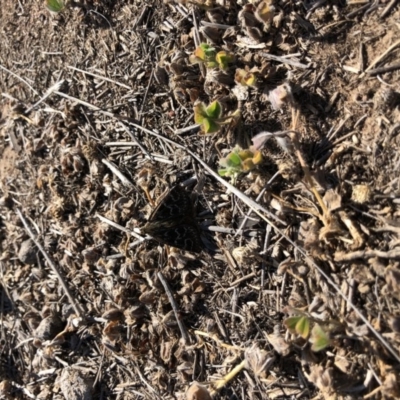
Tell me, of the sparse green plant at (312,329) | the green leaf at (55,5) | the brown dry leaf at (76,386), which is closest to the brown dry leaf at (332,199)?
the sparse green plant at (312,329)

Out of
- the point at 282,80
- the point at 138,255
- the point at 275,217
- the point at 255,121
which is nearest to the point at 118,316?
the point at 138,255

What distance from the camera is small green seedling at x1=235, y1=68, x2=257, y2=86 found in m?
2.32

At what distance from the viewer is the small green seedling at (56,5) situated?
2.97 meters

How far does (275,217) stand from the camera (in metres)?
2.25

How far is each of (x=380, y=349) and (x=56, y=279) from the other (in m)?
1.72

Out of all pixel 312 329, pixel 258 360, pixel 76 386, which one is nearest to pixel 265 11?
pixel 312 329

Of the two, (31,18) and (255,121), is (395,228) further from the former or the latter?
(31,18)

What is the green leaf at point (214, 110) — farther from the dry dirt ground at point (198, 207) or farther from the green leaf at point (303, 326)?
the green leaf at point (303, 326)

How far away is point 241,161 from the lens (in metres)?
2.26

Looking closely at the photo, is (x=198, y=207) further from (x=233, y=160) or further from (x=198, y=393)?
(x=198, y=393)

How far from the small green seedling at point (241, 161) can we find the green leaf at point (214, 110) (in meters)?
0.19

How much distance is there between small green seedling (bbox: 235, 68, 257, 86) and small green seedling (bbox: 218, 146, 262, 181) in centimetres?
29

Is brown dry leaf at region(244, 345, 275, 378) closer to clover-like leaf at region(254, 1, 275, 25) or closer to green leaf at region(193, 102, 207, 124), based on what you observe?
green leaf at region(193, 102, 207, 124)

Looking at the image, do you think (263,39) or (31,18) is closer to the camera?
(263,39)
